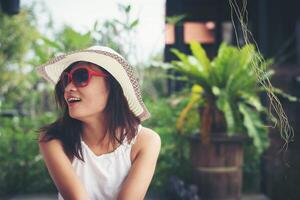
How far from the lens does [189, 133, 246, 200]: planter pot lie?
4.64 m

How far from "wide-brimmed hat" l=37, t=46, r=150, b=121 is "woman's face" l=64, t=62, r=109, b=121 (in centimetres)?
4

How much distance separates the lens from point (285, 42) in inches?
344

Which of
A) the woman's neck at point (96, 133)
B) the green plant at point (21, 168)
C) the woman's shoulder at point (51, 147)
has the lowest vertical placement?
the green plant at point (21, 168)

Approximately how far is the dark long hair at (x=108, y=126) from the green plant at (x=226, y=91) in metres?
2.42

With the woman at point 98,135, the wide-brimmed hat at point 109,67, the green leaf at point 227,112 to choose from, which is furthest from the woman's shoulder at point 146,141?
the green leaf at point 227,112

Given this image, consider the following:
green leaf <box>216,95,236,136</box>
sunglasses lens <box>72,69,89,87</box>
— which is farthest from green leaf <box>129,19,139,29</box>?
sunglasses lens <box>72,69,89,87</box>

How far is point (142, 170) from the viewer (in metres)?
1.93

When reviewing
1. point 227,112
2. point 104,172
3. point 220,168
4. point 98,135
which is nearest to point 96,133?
point 98,135

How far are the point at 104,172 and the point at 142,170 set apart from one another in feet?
0.59

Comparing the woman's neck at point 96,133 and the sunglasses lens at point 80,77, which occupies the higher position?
the sunglasses lens at point 80,77

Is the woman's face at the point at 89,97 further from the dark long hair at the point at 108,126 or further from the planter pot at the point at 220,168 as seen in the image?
the planter pot at the point at 220,168

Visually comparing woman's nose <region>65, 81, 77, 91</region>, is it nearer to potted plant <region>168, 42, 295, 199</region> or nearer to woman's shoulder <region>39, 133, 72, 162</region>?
woman's shoulder <region>39, 133, 72, 162</region>

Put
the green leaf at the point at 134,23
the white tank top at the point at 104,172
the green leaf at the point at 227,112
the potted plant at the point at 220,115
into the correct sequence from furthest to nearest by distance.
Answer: the green leaf at the point at 134,23 < the potted plant at the point at 220,115 < the green leaf at the point at 227,112 < the white tank top at the point at 104,172

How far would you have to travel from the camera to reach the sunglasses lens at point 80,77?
6.07ft
